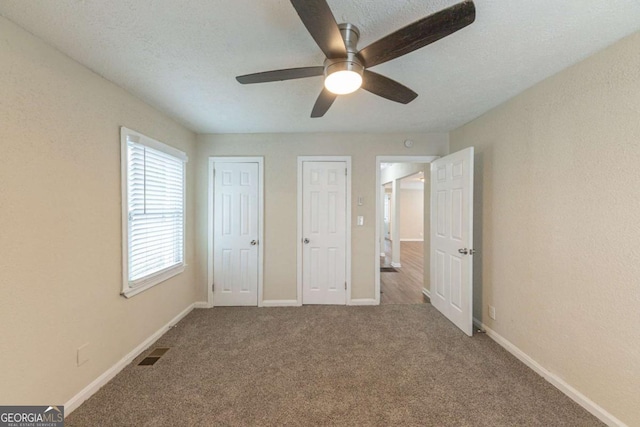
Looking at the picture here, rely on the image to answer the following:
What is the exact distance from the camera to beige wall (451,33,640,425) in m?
1.45

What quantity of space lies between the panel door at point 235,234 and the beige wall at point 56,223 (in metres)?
1.22

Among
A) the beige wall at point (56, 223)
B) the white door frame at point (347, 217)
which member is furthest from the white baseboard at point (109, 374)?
the white door frame at point (347, 217)

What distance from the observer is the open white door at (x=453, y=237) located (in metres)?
2.56

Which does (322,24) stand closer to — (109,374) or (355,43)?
(355,43)

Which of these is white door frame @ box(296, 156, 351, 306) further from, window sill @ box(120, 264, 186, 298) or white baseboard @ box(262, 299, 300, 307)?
window sill @ box(120, 264, 186, 298)

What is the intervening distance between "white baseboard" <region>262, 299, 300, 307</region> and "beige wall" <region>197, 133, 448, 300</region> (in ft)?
0.14

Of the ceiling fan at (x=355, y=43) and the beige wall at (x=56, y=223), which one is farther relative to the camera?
the beige wall at (x=56, y=223)

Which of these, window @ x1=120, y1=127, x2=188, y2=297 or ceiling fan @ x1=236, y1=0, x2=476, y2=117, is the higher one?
ceiling fan @ x1=236, y1=0, x2=476, y2=117

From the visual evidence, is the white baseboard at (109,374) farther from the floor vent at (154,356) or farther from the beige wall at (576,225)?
the beige wall at (576,225)

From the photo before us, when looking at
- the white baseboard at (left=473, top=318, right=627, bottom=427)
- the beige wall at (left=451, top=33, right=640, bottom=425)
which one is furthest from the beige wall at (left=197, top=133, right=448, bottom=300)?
the white baseboard at (left=473, top=318, right=627, bottom=427)

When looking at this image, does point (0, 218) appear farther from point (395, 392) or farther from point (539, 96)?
point (539, 96)

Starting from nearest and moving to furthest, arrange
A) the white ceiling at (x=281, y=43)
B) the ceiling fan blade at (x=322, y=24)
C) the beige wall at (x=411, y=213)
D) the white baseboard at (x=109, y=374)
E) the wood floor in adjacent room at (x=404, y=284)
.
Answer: the ceiling fan blade at (x=322, y=24) → the white ceiling at (x=281, y=43) → the white baseboard at (x=109, y=374) → the wood floor in adjacent room at (x=404, y=284) → the beige wall at (x=411, y=213)

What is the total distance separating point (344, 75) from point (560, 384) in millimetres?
2646

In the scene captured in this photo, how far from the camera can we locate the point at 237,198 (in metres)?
3.37
